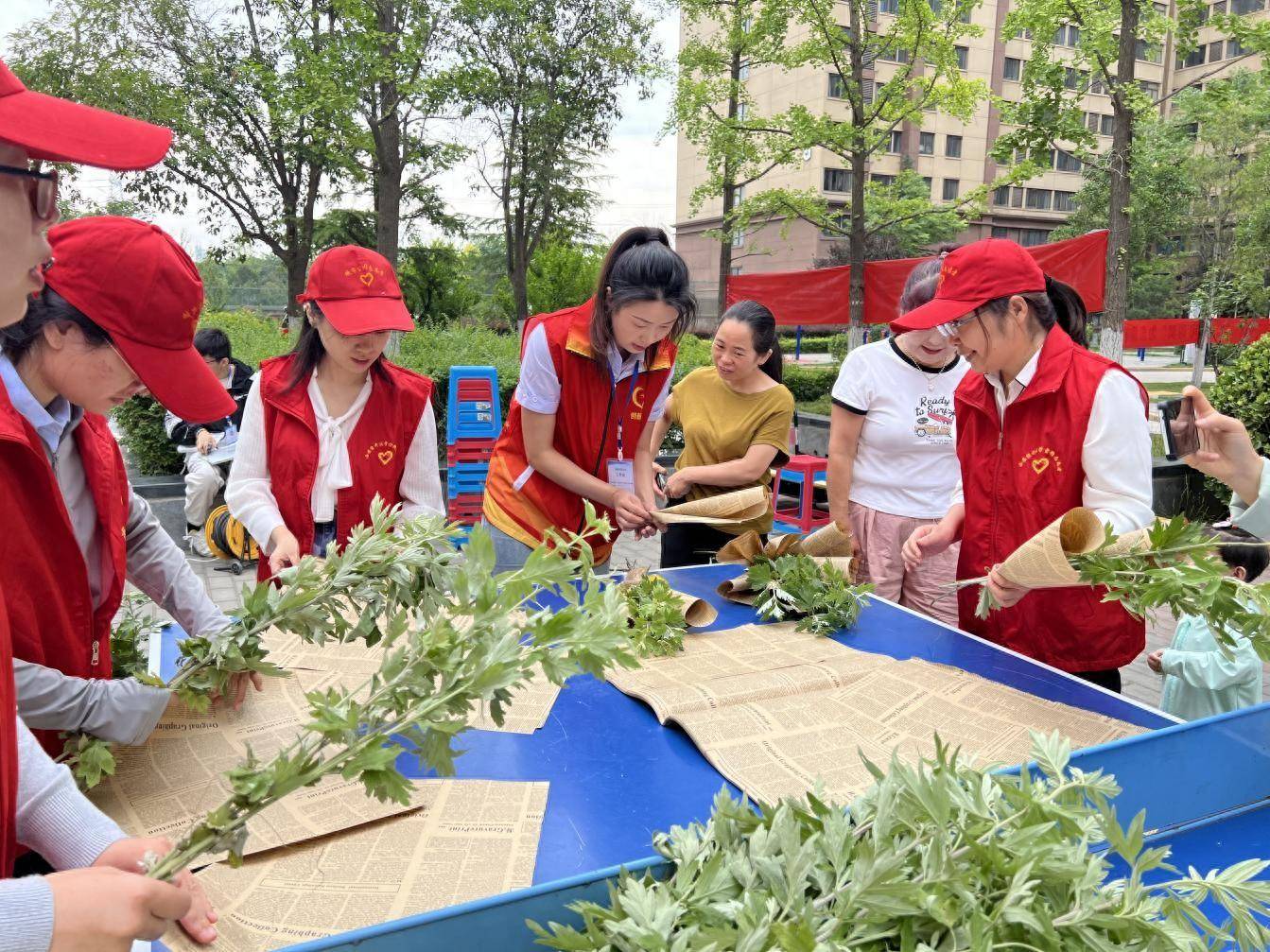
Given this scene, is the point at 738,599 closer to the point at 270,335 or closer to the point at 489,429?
the point at 489,429

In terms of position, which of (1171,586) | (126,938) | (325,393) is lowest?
(126,938)

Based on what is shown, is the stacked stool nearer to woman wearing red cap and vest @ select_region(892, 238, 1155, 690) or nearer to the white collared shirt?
the white collared shirt

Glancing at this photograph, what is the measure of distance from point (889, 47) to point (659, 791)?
418 inches

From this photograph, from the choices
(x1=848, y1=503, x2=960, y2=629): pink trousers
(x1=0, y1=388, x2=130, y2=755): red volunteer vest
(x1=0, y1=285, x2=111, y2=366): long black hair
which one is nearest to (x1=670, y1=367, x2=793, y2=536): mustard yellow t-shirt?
(x1=848, y1=503, x2=960, y2=629): pink trousers

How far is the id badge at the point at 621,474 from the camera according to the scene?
9.24 feet

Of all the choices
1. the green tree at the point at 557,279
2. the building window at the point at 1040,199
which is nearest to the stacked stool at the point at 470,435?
the green tree at the point at 557,279

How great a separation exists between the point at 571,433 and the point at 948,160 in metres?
41.9

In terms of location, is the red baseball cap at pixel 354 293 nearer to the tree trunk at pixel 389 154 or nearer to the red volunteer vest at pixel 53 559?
the red volunteer vest at pixel 53 559

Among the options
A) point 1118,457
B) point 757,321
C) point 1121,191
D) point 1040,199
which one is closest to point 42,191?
point 1118,457

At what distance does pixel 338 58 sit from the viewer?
9.55 m

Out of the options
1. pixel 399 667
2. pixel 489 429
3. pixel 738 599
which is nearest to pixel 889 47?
pixel 489 429

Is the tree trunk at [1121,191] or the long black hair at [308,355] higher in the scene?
the tree trunk at [1121,191]

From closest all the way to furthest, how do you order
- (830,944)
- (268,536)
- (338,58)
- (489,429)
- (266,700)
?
(830,944), (266,700), (268,536), (489,429), (338,58)

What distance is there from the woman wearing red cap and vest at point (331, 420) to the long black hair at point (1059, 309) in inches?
60.9
